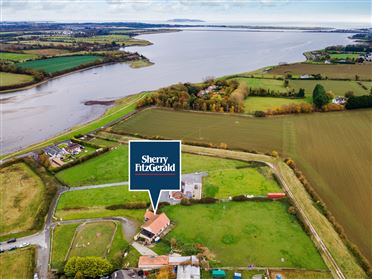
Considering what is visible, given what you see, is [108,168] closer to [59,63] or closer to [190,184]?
[190,184]

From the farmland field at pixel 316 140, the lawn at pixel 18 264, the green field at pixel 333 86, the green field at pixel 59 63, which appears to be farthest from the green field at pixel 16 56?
the lawn at pixel 18 264

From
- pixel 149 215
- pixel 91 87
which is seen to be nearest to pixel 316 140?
pixel 149 215

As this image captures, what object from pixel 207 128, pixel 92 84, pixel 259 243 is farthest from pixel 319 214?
pixel 92 84

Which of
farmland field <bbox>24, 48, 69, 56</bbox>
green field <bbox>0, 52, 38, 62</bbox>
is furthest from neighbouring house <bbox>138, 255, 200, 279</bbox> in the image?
farmland field <bbox>24, 48, 69, 56</bbox>

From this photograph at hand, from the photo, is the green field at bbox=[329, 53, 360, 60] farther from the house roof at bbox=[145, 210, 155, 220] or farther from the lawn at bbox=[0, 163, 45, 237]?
the lawn at bbox=[0, 163, 45, 237]

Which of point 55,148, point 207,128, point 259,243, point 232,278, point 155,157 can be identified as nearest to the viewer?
point 155,157

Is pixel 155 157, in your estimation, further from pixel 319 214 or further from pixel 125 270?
pixel 319 214
